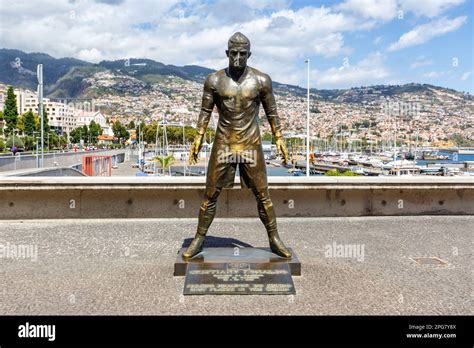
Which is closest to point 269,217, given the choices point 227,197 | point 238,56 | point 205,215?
point 205,215

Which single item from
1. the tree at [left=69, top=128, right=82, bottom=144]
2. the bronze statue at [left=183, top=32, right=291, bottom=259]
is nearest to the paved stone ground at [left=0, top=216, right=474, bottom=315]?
the bronze statue at [left=183, top=32, right=291, bottom=259]

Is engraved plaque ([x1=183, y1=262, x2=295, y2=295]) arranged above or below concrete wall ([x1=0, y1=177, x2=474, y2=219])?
below

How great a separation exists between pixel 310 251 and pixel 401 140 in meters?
188

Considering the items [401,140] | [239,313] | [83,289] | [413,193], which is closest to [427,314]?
[239,313]

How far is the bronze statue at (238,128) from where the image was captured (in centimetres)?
588

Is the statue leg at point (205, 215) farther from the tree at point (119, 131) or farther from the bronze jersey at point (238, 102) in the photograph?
the tree at point (119, 131)

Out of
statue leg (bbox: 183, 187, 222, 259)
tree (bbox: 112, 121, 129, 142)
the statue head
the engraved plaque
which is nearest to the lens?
the engraved plaque

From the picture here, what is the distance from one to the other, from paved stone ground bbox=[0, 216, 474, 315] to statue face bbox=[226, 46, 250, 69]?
9.01ft

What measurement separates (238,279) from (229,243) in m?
2.07

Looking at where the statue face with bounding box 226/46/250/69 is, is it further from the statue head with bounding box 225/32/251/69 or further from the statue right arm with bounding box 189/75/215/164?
the statue right arm with bounding box 189/75/215/164

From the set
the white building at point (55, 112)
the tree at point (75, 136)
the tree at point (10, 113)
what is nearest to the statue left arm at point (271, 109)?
the tree at point (10, 113)

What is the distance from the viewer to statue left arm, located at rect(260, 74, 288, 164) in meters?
6.00

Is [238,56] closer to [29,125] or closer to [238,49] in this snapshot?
[238,49]

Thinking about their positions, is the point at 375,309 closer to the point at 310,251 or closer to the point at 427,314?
the point at 427,314
